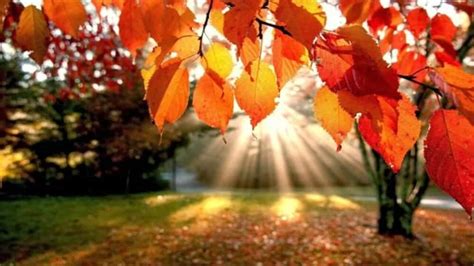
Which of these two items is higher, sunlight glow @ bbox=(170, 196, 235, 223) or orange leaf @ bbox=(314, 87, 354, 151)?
orange leaf @ bbox=(314, 87, 354, 151)

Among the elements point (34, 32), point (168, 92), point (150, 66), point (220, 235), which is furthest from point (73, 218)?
point (168, 92)

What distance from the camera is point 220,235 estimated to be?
29.2 ft

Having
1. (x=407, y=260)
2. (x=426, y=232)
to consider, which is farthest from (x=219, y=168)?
(x=407, y=260)

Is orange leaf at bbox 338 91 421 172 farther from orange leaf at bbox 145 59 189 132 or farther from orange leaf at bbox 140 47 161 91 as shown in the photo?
orange leaf at bbox 140 47 161 91

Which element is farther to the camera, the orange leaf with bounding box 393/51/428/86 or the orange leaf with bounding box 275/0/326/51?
the orange leaf with bounding box 393/51/428/86

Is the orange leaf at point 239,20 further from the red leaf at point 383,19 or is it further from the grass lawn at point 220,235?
the grass lawn at point 220,235

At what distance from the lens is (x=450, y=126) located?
2.88 ft

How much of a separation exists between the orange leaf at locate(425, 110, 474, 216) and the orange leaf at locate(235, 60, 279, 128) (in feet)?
1.41

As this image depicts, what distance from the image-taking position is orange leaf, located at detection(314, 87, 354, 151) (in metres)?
1.11

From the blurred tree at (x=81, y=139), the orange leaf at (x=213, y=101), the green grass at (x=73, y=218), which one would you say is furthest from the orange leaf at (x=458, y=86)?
the blurred tree at (x=81, y=139)

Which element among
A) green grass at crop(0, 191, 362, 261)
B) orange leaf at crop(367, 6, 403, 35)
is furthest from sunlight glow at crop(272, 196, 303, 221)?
orange leaf at crop(367, 6, 403, 35)

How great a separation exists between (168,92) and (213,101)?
17cm

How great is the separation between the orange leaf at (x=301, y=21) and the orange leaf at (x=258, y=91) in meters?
0.28

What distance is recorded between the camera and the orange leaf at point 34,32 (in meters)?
1.28
